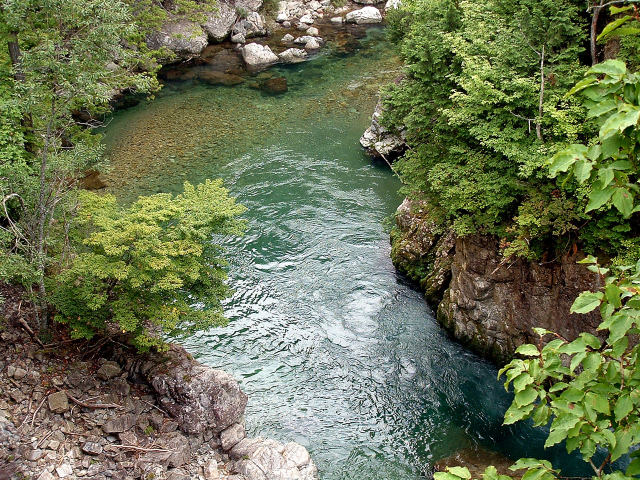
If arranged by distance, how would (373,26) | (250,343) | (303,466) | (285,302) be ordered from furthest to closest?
(373,26) → (285,302) → (250,343) → (303,466)

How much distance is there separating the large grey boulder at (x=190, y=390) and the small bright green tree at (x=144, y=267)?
838 millimetres

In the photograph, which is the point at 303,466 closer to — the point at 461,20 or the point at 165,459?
the point at 165,459

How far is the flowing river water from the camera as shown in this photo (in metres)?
12.7

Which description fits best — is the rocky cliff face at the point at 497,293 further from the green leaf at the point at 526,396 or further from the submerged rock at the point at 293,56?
the submerged rock at the point at 293,56

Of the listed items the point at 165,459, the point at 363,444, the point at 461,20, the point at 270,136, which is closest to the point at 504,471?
the point at 363,444

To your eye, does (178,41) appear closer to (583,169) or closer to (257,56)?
(257,56)

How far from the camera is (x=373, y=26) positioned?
1647 inches

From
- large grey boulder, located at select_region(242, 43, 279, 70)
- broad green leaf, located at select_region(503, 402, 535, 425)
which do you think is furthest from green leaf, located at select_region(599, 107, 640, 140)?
large grey boulder, located at select_region(242, 43, 279, 70)

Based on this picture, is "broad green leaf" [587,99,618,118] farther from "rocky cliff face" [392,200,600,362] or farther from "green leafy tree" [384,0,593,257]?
"rocky cliff face" [392,200,600,362]

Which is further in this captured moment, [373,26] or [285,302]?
[373,26]

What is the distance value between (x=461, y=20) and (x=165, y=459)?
534 inches

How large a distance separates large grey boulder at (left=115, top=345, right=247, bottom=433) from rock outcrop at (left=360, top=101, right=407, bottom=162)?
13275mm

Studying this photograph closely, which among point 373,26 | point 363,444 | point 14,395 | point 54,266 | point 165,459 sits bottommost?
point 363,444

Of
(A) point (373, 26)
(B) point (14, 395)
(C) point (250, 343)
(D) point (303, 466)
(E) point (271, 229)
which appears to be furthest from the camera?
(A) point (373, 26)
